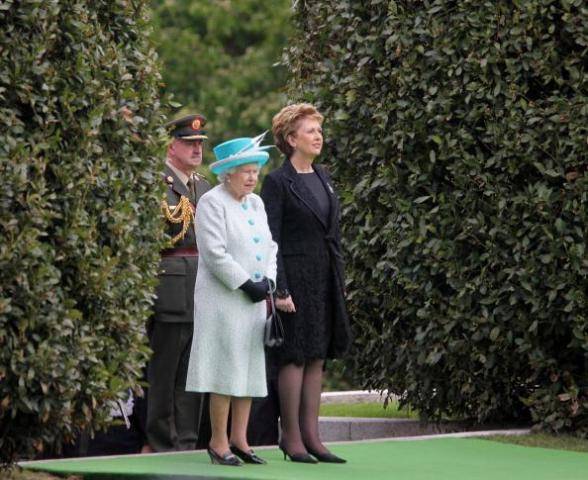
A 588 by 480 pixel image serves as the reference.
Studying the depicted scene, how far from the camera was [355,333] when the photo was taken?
12391mm

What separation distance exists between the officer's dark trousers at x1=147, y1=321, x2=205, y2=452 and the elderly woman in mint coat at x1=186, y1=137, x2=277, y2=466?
133 cm

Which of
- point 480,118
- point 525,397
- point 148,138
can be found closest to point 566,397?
point 525,397

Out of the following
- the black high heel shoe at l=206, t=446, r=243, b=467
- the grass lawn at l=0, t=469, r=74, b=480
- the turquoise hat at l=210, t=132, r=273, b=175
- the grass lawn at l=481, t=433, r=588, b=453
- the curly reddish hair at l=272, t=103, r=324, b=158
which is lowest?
the grass lawn at l=0, t=469, r=74, b=480

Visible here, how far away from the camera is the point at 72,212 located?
862 cm

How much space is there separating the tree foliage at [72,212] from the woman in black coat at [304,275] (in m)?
0.85

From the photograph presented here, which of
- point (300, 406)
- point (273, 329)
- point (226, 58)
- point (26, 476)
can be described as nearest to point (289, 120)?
point (273, 329)

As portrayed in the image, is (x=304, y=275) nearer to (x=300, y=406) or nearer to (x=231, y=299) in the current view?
(x=231, y=299)

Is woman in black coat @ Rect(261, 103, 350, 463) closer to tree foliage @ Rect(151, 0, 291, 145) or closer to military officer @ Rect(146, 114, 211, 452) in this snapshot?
military officer @ Rect(146, 114, 211, 452)

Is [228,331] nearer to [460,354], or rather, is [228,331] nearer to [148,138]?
[148,138]

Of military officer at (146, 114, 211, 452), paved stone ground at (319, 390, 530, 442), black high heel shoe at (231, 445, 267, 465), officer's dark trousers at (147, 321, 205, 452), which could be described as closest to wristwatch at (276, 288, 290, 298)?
black high heel shoe at (231, 445, 267, 465)

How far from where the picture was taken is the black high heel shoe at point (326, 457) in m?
9.65

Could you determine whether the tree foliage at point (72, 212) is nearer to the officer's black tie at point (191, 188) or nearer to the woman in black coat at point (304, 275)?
the woman in black coat at point (304, 275)

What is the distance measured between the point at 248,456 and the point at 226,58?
25334 millimetres

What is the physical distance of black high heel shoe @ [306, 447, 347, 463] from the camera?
965cm
